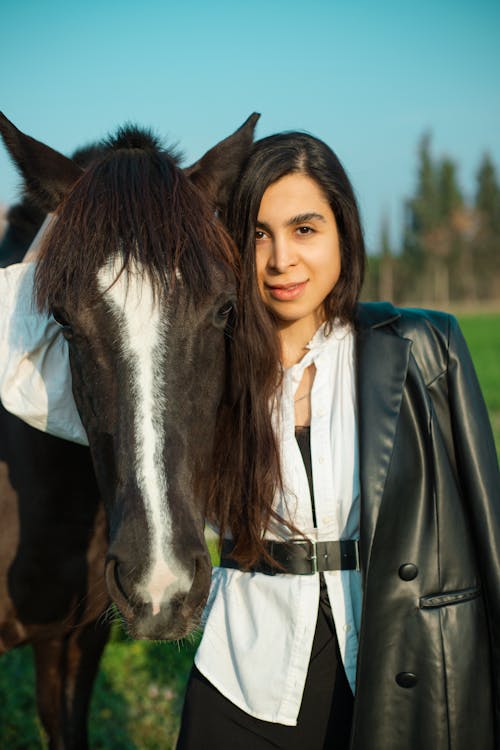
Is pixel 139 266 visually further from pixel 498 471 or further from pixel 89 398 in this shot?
pixel 498 471

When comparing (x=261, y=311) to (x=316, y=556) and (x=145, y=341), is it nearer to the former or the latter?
(x=145, y=341)

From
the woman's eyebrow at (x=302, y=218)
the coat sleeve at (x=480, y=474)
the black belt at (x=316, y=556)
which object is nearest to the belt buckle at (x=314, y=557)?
the black belt at (x=316, y=556)

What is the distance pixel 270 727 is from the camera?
7.18 feet

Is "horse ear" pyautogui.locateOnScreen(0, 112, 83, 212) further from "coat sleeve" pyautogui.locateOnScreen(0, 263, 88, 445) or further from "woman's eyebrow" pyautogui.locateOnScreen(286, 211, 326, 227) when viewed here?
"woman's eyebrow" pyautogui.locateOnScreen(286, 211, 326, 227)

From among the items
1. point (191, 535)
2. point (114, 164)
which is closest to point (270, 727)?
point (191, 535)

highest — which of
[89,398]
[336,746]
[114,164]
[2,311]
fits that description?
[114,164]

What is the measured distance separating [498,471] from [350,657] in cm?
78

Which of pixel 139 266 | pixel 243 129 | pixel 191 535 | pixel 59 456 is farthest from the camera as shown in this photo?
pixel 59 456

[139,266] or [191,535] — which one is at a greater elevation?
[139,266]

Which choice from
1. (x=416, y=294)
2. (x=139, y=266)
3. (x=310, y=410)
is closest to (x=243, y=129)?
(x=139, y=266)

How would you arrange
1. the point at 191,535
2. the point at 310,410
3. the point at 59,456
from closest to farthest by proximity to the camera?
1. the point at 191,535
2. the point at 310,410
3. the point at 59,456

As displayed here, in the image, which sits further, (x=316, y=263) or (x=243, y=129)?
(x=243, y=129)

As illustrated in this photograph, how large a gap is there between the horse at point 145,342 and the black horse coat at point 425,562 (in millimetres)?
569

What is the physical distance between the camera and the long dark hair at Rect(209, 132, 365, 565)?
228cm
